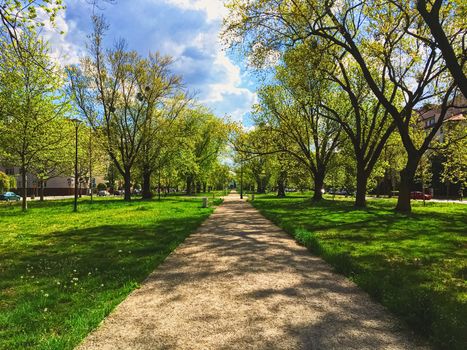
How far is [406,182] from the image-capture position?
20719mm

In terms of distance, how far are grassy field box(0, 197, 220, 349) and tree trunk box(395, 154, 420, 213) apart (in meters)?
14.0

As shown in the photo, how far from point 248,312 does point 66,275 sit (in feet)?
13.4

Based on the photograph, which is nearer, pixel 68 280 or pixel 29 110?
pixel 68 280

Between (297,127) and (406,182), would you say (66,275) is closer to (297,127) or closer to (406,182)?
(406,182)

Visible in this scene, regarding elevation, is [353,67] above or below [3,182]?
above

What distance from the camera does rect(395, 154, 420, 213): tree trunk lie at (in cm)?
1996

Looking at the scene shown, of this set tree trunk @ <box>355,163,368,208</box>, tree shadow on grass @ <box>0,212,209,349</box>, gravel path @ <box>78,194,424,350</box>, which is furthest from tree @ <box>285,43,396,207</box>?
gravel path @ <box>78,194,424,350</box>

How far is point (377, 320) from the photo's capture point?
468cm

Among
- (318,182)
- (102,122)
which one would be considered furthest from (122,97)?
(318,182)

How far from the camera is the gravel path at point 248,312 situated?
4.01 m

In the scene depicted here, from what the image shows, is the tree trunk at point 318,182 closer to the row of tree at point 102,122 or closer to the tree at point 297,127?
the tree at point 297,127

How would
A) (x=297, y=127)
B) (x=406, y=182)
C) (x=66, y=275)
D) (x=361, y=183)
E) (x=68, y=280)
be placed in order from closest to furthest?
(x=68, y=280), (x=66, y=275), (x=406, y=182), (x=361, y=183), (x=297, y=127)

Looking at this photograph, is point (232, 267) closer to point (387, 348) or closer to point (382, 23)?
point (387, 348)

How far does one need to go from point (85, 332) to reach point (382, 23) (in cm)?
2041
